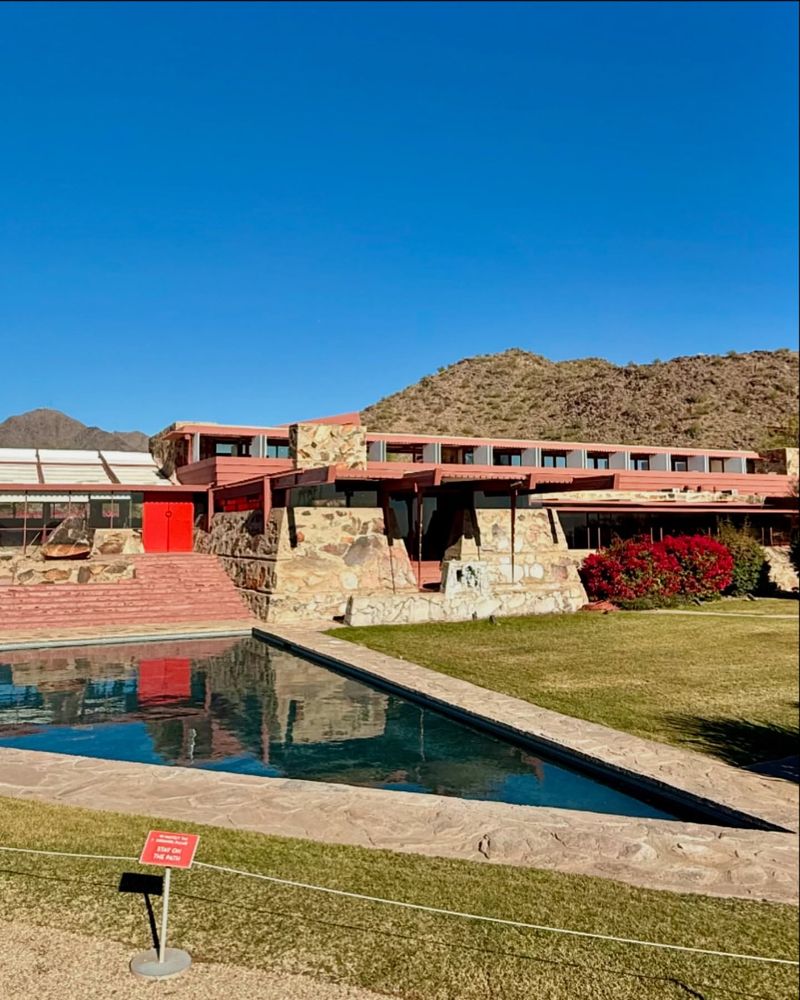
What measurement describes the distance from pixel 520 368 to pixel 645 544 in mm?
49565

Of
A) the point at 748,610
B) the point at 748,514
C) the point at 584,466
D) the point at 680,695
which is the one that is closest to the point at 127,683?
the point at 680,695

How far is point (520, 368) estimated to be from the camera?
68.2 m

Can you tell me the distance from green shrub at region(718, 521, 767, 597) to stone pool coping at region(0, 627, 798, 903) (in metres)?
15.5

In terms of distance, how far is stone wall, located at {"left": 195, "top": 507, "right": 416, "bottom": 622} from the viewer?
18.1 meters

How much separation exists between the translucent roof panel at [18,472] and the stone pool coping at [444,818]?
655 inches

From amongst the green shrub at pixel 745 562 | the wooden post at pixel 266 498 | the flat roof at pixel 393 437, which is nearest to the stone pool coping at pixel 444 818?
the wooden post at pixel 266 498

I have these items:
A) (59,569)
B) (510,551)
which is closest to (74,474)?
(59,569)

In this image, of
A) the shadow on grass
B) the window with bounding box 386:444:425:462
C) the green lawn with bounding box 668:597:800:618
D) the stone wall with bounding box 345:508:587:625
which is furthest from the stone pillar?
the shadow on grass

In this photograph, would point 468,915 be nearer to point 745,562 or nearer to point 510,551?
point 510,551

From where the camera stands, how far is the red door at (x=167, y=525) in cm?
2447

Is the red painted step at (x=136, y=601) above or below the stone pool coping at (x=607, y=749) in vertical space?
above

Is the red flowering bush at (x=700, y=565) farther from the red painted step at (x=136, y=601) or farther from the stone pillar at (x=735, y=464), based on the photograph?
the stone pillar at (x=735, y=464)

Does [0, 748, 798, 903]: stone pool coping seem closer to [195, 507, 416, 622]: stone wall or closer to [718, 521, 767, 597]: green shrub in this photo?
[195, 507, 416, 622]: stone wall

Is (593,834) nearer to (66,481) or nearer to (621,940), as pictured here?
(621,940)
